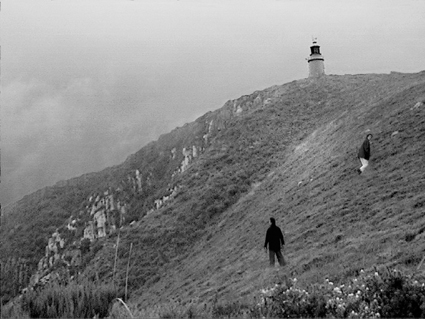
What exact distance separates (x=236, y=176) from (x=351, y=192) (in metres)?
22.8

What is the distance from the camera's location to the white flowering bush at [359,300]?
7.05 meters

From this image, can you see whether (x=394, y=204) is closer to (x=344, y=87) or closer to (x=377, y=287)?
(x=377, y=287)

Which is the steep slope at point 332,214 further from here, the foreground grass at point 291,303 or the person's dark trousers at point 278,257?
the foreground grass at point 291,303

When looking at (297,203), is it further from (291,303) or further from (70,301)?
(70,301)

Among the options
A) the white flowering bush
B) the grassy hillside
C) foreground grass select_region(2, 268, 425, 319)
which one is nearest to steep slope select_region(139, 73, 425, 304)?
the grassy hillside

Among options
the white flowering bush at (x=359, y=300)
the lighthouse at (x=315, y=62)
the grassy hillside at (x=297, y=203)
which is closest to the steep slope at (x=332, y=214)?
the grassy hillside at (x=297, y=203)

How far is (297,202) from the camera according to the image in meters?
28.4

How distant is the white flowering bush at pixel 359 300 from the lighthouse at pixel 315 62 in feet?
240

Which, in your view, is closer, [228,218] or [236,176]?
[228,218]

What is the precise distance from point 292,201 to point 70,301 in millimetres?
23693

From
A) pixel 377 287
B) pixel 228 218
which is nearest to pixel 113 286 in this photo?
pixel 377 287

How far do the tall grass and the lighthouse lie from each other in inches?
2943

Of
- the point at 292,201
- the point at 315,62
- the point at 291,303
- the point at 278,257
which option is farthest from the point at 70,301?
the point at 315,62

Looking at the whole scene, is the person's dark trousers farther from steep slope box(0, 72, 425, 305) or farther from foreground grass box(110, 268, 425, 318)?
foreground grass box(110, 268, 425, 318)
